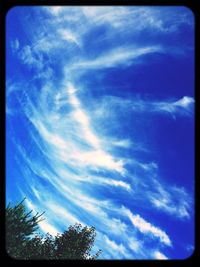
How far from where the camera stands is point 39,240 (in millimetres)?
27969

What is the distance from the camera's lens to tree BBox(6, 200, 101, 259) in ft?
87.7

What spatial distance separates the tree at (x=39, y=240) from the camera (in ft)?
87.7
